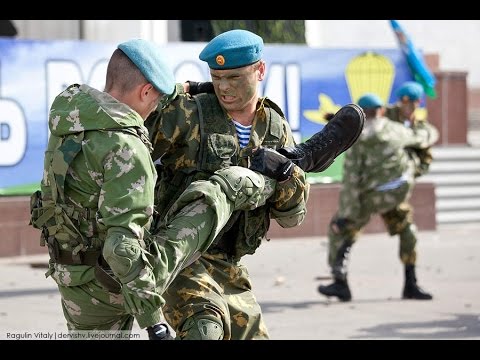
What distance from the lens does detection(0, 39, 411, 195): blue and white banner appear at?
12.4 metres

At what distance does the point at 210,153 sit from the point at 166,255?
0.81m

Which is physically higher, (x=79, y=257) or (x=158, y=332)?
(x=79, y=257)

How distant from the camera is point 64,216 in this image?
14.3ft

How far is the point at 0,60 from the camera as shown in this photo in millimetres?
12312

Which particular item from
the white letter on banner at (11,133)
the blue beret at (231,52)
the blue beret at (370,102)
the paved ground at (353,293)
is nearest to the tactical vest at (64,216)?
the blue beret at (231,52)

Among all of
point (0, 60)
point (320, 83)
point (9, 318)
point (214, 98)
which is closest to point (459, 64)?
point (320, 83)

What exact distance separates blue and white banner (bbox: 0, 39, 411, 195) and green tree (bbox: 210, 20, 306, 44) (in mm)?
641

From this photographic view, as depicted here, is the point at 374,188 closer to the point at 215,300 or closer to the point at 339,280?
the point at 339,280

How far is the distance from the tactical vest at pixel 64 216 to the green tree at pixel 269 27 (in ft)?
36.1

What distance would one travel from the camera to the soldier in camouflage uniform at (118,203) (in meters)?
4.15

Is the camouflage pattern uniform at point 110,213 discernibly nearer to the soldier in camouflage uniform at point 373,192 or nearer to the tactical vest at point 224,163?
the tactical vest at point 224,163

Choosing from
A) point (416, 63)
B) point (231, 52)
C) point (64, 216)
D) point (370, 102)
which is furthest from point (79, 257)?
point (416, 63)
